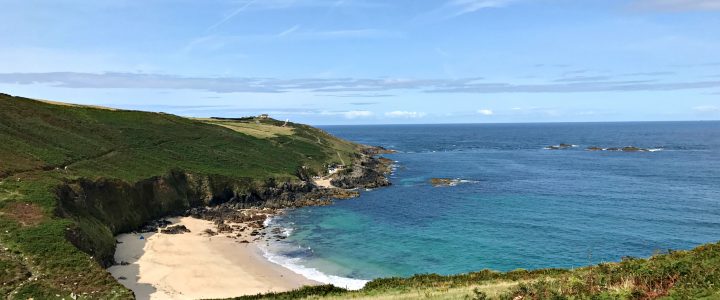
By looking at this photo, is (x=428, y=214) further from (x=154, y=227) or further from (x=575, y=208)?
(x=154, y=227)

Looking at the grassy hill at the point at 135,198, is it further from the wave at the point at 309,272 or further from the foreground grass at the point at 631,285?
the wave at the point at 309,272

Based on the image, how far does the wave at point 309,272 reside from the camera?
152 ft

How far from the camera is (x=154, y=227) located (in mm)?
65312

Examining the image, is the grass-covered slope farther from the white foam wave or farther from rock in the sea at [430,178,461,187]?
rock in the sea at [430,178,461,187]

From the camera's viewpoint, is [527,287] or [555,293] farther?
[527,287]

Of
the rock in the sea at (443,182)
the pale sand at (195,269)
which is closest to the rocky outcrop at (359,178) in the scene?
the rock in the sea at (443,182)

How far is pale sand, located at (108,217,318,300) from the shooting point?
4397 centimetres

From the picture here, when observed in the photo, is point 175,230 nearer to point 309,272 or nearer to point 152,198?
point 152,198

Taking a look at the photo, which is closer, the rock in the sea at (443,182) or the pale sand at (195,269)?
the pale sand at (195,269)

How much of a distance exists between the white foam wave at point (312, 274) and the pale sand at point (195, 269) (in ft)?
3.32

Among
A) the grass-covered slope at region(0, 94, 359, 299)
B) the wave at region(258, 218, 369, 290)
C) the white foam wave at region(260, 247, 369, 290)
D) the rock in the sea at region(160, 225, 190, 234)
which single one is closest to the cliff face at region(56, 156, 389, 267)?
the grass-covered slope at region(0, 94, 359, 299)

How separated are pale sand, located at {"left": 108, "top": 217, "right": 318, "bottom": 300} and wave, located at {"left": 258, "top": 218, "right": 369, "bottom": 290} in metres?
0.96

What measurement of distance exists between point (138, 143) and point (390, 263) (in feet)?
212

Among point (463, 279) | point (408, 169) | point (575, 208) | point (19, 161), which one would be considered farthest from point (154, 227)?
point (408, 169)
